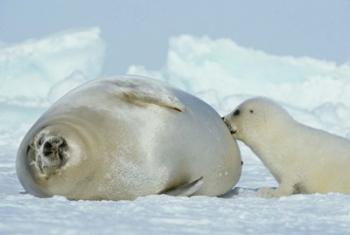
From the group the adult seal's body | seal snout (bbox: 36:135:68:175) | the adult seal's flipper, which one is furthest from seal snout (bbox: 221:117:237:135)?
seal snout (bbox: 36:135:68:175)

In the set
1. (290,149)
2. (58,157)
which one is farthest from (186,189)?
(290,149)

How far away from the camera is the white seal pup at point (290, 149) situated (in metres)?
4.40

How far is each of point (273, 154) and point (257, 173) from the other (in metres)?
3.07

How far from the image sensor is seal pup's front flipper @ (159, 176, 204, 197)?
371 cm

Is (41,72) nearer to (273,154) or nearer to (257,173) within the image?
(257,173)

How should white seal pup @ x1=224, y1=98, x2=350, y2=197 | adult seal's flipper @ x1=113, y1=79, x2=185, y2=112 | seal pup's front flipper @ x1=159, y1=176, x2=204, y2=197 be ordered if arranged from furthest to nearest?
1. white seal pup @ x1=224, y1=98, x2=350, y2=197
2. adult seal's flipper @ x1=113, y1=79, x2=185, y2=112
3. seal pup's front flipper @ x1=159, y1=176, x2=204, y2=197

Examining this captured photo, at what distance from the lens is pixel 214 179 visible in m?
4.12

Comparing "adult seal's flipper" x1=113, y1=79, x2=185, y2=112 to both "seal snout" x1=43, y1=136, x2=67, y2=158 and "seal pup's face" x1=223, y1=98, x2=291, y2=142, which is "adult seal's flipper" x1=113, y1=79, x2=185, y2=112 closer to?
"seal snout" x1=43, y1=136, x2=67, y2=158

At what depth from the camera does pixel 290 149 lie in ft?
15.1

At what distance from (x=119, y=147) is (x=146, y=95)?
0.40m

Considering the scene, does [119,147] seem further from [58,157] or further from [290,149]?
[290,149]

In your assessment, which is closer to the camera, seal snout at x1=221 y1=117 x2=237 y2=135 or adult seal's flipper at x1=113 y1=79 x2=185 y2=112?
adult seal's flipper at x1=113 y1=79 x2=185 y2=112

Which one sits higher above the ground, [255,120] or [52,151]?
[255,120]

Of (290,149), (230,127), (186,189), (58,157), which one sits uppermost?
(230,127)
